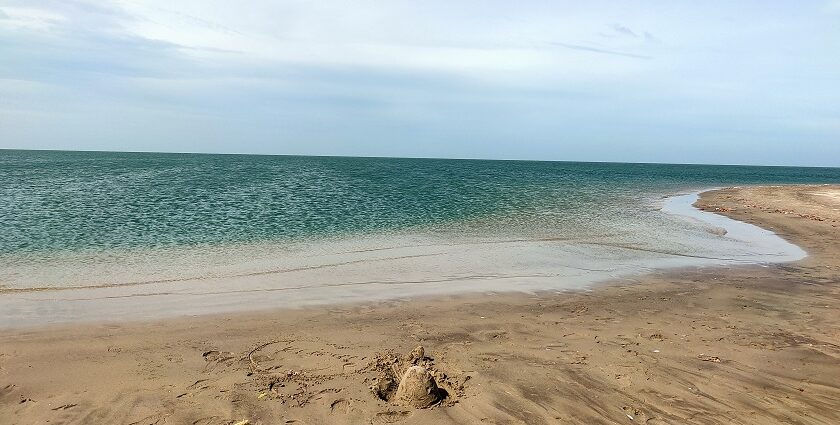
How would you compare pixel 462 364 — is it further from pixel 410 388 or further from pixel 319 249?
pixel 319 249

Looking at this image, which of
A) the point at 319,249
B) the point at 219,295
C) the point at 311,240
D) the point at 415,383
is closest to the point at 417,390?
the point at 415,383

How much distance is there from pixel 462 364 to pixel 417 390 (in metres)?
1.46

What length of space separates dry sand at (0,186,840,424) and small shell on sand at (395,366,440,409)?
4.9 inches

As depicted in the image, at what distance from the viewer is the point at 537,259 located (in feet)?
55.2

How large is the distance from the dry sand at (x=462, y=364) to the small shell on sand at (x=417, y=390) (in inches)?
4.9

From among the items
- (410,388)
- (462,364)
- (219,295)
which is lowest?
(219,295)

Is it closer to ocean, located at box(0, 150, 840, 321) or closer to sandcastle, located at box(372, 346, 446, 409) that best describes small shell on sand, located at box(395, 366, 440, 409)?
sandcastle, located at box(372, 346, 446, 409)

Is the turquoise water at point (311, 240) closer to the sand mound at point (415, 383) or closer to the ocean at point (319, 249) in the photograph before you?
the ocean at point (319, 249)

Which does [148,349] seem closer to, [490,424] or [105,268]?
[490,424]

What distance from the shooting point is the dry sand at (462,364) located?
20.6 ft

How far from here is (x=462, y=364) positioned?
770 cm

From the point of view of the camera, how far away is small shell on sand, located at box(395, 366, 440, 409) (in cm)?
635

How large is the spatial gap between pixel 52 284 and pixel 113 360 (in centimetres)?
648

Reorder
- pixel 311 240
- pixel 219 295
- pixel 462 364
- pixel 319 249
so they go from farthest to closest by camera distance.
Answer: pixel 311 240 → pixel 319 249 → pixel 219 295 → pixel 462 364
